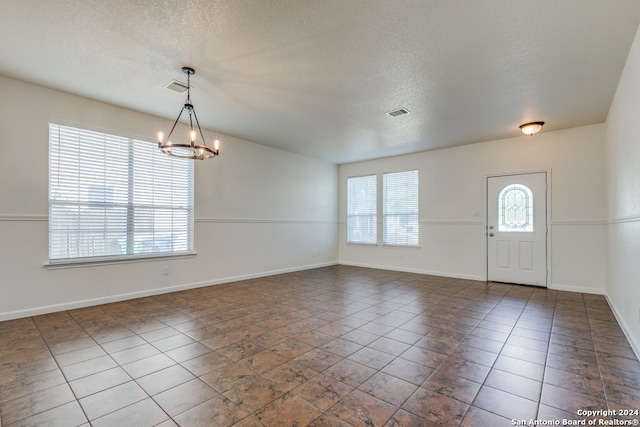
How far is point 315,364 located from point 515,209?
190 inches

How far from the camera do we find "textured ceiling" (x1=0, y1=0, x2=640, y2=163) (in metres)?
2.21

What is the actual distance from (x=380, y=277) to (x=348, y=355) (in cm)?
355

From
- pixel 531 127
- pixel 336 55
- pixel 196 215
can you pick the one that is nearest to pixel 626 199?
pixel 531 127

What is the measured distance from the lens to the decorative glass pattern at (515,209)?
5.25 meters

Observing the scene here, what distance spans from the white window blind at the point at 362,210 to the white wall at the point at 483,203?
8.7 inches

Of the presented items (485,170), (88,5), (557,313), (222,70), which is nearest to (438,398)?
(557,313)

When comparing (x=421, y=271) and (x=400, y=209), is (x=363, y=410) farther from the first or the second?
(x=400, y=209)

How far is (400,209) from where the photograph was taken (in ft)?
22.3

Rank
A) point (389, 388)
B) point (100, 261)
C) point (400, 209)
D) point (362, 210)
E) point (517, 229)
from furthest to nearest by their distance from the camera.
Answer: point (362, 210) < point (400, 209) < point (517, 229) < point (100, 261) < point (389, 388)

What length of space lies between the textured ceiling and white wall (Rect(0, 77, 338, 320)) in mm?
395

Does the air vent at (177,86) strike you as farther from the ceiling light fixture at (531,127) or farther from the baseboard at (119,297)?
the ceiling light fixture at (531,127)

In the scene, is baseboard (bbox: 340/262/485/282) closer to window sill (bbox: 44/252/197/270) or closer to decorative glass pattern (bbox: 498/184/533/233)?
decorative glass pattern (bbox: 498/184/533/233)

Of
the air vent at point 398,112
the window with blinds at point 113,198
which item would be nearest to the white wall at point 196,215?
the window with blinds at point 113,198

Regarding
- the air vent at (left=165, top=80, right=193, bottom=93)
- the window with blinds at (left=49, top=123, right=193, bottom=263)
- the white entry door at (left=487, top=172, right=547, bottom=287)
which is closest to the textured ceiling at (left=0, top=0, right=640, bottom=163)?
the air vent at (left=165, top=80, right=193, bottom=93)
